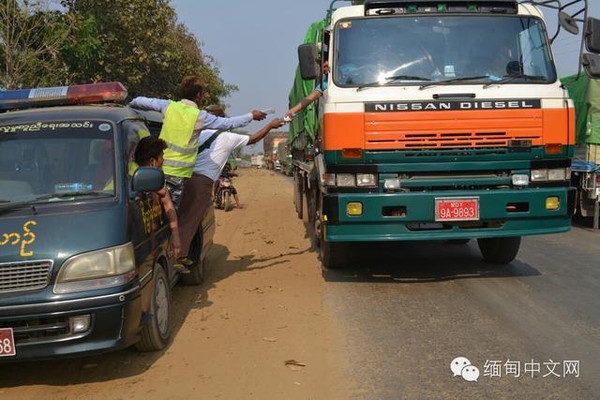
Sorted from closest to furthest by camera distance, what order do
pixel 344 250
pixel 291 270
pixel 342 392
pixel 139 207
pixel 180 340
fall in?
1. pixel 342 392
2. pixel 139 207
3. pixel 180 340
4. pixel 344 250
5. pixel 291 270

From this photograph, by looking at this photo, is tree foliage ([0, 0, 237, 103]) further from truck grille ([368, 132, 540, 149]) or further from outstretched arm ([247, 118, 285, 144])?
truck grille ([368, 132, 540, 149])

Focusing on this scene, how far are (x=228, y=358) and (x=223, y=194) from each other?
1110 centimetres

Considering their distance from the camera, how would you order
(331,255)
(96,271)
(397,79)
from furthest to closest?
(331,255)
(397,79)
(96,271)

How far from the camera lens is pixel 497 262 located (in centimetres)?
721

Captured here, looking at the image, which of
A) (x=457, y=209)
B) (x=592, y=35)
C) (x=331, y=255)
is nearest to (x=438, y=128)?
(x=457, y=209)

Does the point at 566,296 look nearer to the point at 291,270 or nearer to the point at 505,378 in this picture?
the point at 505,378

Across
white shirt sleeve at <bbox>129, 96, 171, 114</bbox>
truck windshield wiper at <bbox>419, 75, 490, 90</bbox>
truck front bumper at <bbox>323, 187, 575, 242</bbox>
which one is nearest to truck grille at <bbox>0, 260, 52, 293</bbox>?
white shirt sleeve at <bbox>129, 96, 171, 114</bbox>

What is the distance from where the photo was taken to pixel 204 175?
6.19 meters

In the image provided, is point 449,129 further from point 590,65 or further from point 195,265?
point 195,265

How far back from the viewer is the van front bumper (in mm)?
3594

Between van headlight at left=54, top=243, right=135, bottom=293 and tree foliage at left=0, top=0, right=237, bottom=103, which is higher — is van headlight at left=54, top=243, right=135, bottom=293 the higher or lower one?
the lower one

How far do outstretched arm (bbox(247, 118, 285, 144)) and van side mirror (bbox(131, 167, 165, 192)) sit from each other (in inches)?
80.5

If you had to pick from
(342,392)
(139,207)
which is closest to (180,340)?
(139,207)

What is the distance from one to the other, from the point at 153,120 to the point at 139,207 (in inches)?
67.7
